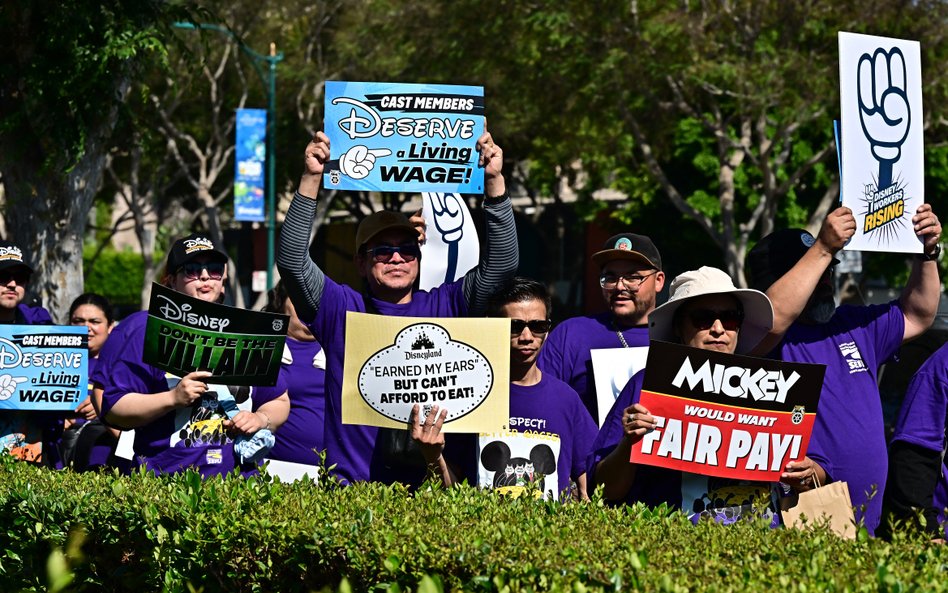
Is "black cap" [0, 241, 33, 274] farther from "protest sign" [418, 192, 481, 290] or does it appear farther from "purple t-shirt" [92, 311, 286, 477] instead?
"protest sign" [418, 192, 481, 290]

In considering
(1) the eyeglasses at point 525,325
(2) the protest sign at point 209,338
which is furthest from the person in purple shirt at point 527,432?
(2) the protest sign at point 209,338

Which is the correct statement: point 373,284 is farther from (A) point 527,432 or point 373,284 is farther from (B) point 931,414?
(B) point 931,414

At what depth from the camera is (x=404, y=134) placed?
5660mm

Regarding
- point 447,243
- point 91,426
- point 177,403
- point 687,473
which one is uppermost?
point 447,243

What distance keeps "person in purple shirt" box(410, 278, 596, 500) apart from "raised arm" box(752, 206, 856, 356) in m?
0.74

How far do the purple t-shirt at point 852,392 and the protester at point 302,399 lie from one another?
238cm

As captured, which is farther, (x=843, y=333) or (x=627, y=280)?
(x=627, y=280)

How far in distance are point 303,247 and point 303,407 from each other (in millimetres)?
1679

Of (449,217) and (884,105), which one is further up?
(884,105)

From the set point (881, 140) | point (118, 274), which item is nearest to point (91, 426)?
point (881, 140)

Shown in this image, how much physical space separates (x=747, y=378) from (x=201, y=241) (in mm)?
2639

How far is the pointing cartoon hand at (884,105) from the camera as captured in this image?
5.25 meters

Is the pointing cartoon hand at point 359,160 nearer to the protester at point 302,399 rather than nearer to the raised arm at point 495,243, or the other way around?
the raised arm at point 495,243

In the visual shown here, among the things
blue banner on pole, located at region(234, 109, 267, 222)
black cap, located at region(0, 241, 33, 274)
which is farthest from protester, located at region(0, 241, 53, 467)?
blue banner on pole, located at region(234, 109, 267, 222)
